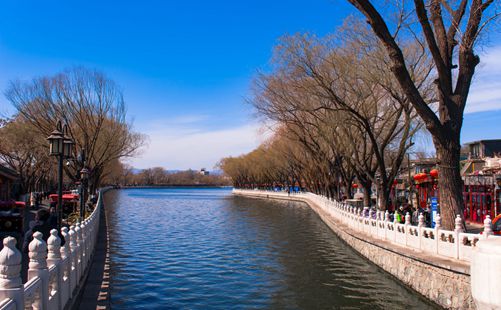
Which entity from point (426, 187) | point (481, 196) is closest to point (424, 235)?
point (481, 196)

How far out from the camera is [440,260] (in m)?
10.9

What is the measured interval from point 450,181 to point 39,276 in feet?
35.8

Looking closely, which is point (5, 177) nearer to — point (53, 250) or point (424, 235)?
point (53, 250)

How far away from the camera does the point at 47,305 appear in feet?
18.8

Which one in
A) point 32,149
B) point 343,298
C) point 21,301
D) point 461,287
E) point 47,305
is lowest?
point 343,298

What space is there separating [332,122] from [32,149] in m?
31.5

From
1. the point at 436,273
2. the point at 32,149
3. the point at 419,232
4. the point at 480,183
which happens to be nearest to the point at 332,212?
the point at 480,183

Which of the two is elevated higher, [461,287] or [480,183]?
[480,183]

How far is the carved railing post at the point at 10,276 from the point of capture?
4.30 meters

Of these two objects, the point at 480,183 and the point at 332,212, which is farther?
the point at 332,212

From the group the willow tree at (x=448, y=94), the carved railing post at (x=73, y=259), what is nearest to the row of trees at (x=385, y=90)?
the willow tree at (x=448, y=94)

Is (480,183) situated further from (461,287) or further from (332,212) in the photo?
(461,287)

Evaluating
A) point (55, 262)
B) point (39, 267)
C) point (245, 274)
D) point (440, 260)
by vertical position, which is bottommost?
point (245, 274)

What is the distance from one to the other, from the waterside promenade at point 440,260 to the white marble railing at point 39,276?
3956mm
